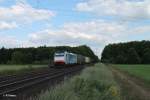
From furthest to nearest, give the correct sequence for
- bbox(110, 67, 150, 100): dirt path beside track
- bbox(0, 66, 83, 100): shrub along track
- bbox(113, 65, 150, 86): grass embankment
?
bbox(113, 65, 150, 86): grass embankment, bbox(110, 67, 150, 100): dirt path beside track, bbox(0, 66, 83, 100): shrub along track

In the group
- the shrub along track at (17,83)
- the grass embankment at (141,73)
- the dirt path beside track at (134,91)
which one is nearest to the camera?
the shrub along track at (17,83)

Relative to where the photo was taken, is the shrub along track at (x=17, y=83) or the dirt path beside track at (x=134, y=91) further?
the dirt path beside track at (x=134, y=91)

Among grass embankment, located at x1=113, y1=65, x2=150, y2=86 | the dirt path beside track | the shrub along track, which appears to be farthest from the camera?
grass embankment, located at x1=113, y1=65, x2=150, y2=86

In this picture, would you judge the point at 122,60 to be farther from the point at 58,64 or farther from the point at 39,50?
the point at 58,64

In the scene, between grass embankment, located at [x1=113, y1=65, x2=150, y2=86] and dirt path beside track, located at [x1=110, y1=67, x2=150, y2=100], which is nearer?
dirt path beside track, located at [x1=110, y1=67, x2=150, y2=100]

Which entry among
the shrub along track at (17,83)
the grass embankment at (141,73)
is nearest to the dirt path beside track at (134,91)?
the grass embankment at (141,73)

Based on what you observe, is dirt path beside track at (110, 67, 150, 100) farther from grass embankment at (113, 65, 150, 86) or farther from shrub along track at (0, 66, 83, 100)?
shrub along track at (0, 66, 83, 100)

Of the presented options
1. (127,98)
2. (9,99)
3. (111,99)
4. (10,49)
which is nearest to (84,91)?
(111,99)

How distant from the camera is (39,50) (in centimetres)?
16450

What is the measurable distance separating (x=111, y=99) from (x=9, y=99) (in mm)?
4301

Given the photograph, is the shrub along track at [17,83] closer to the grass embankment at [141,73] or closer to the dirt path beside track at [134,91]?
the dirt path beside track at [134,91]

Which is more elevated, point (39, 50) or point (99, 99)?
point (39, 50)

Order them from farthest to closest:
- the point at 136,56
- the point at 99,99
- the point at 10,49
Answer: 1. the point at 136,56
2. the point at 10,49
3. the point at 99,99

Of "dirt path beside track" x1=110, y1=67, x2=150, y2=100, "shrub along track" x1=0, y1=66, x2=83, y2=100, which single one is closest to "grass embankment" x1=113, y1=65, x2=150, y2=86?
"dirt path beside track" x1=110, y1=67, x2=150, y2=100
